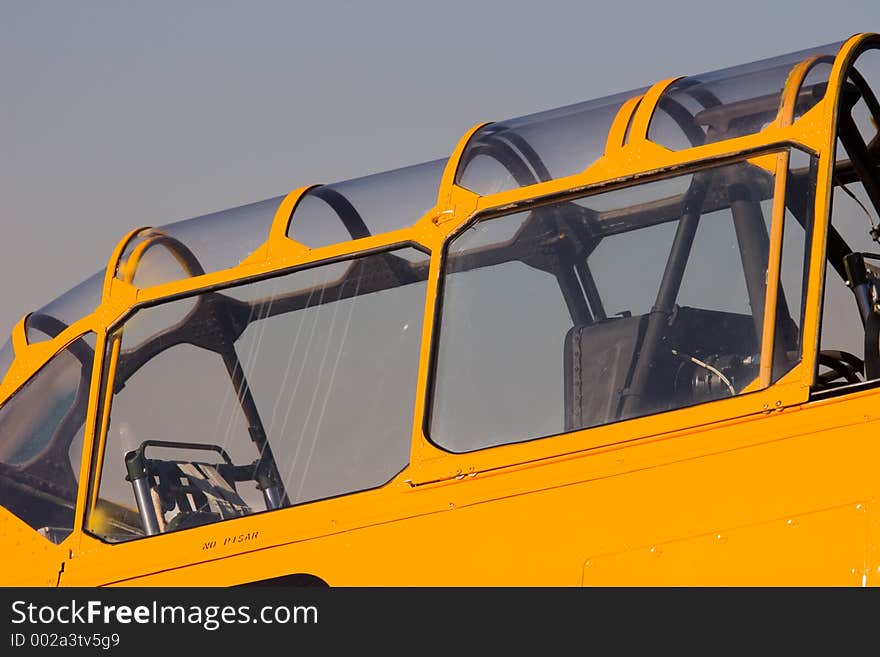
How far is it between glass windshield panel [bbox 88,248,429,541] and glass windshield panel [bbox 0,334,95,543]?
0.18m

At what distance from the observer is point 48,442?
5.93 meters

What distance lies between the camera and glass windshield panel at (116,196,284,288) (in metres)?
5.85

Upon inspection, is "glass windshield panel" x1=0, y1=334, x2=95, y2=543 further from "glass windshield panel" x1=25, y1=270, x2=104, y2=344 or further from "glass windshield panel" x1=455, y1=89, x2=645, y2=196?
"glass windshield panel" x1=455, y1=89, x2=645, y2=196

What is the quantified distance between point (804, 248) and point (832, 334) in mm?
368

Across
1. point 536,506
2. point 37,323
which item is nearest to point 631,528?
point 536,506

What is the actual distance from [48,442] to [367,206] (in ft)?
5.59

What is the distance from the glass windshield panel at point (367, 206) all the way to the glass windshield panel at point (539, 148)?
158 mm

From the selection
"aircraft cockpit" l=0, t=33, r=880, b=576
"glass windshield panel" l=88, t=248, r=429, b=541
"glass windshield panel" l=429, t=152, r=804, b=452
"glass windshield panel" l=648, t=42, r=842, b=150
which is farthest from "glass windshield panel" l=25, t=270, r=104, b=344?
"glass windshield panel" l=648, t=42, r=842, b=150

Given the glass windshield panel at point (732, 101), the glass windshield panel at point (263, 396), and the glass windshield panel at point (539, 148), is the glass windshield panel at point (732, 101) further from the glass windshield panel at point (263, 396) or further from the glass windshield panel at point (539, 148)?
the glass windshield panel at point (263, 396)

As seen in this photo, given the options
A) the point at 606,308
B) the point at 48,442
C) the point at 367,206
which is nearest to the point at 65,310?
the point at 48,442

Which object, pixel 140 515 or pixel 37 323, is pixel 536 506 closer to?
pixel 140 515

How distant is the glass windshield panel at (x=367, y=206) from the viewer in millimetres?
5504

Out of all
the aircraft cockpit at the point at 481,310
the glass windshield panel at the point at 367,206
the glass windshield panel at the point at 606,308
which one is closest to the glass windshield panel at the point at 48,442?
the aircraft cockpit at the point at 481,310
